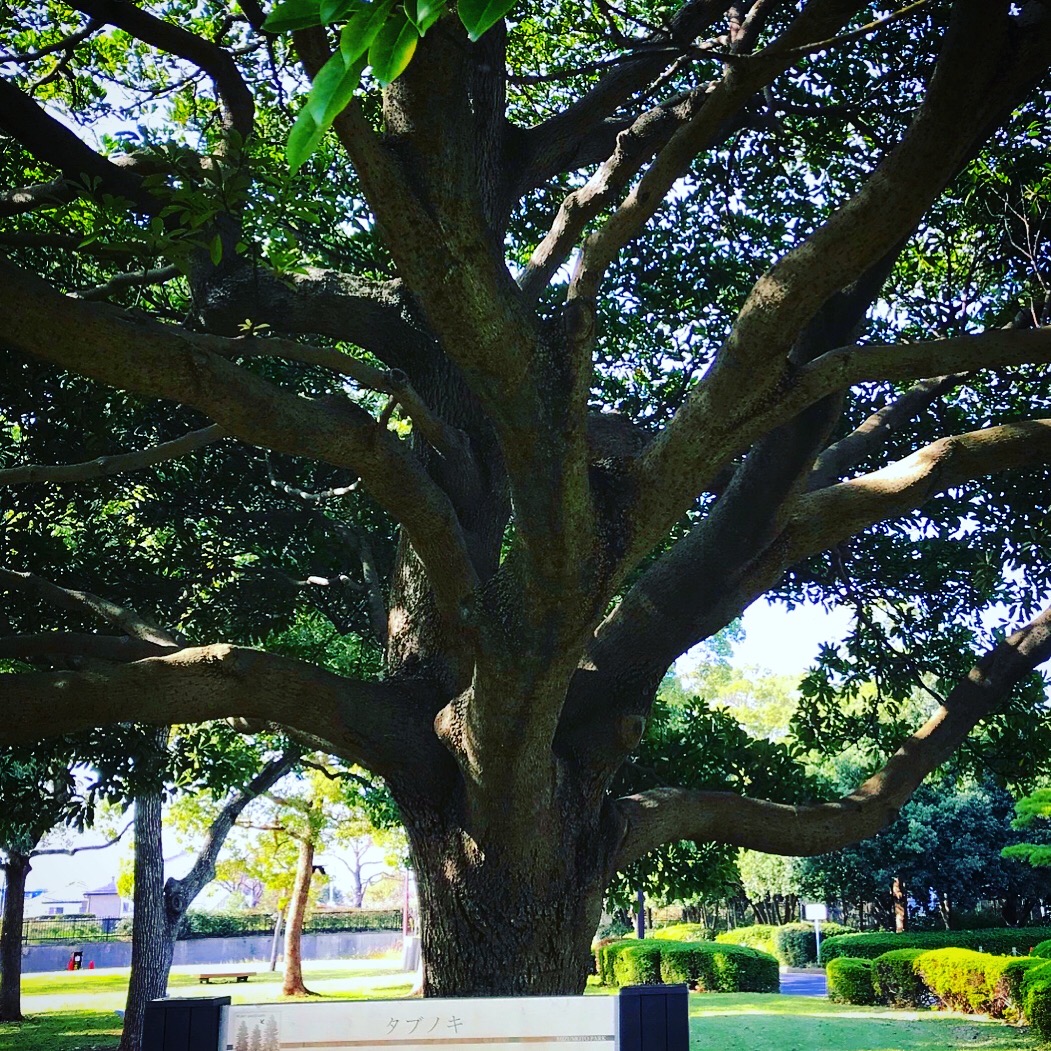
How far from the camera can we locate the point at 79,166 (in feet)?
16.6

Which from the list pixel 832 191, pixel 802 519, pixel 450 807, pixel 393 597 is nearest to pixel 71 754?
pixel 393 597

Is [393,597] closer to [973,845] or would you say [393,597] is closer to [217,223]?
[217,223]

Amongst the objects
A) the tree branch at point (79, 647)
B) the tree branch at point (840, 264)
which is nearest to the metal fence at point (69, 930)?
Result: the tree branch at point (79, 647)

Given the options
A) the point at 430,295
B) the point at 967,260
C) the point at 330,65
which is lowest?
the point at 330,65

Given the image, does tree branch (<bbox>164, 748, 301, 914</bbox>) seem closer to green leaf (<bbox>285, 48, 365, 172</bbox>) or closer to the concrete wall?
green leaf (<bbox>285, 48, 365, 172</bbox>)

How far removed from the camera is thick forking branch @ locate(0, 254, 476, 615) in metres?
3.19

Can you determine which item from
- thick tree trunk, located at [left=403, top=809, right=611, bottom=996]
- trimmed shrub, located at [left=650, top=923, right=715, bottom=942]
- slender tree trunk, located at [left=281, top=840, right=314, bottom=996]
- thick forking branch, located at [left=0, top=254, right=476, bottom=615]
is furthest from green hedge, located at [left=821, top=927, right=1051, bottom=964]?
thick forking branch, located at [left=0, top=254, right=476, bottom=615]

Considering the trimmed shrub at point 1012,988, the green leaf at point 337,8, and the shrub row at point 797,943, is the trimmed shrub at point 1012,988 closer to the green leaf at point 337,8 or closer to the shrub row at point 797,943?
the shrub row at point 797,943

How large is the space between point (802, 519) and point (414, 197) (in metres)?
2.29

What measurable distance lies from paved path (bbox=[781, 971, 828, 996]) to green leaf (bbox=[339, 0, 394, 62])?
21.2m

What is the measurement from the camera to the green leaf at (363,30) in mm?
1168

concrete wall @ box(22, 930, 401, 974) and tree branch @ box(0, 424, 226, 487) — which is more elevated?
tree branch @ box(0, 424, 226, 487)

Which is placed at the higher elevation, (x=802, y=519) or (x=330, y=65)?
(x=802, y=519)

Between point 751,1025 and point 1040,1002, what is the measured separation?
4.16 m
